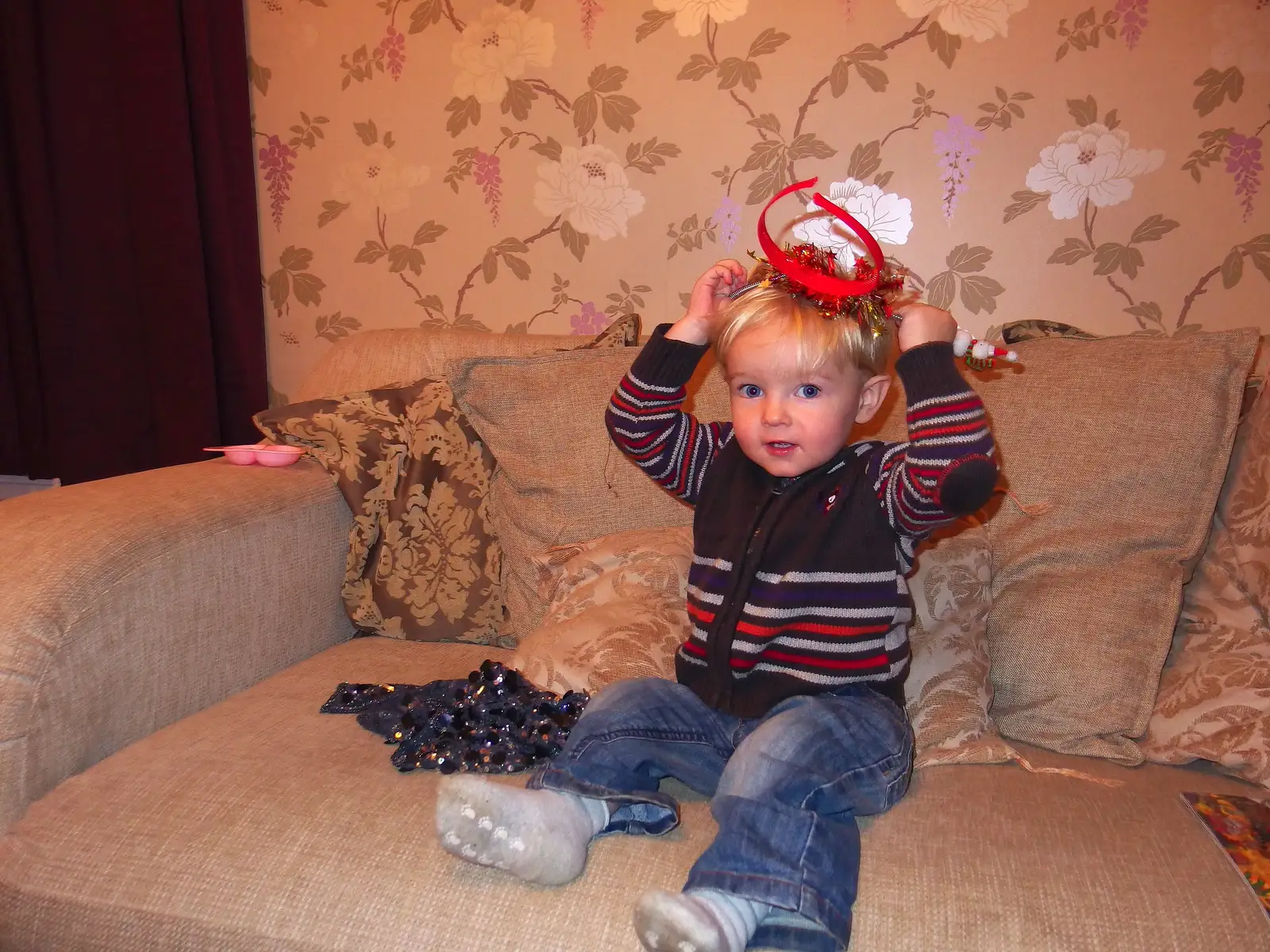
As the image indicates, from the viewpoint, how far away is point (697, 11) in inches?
74.3

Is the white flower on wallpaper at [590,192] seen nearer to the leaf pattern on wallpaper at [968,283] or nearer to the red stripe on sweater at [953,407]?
the leaf pattern on wallpaper at [968,283]

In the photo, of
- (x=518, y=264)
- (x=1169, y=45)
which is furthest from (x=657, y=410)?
(x=1169, y=45)

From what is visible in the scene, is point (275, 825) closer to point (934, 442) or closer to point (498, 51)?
point (934, 442)

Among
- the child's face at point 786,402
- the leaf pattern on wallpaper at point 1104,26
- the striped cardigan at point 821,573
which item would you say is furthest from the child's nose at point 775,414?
the leaf pattern on wallpaper at point 1104,26

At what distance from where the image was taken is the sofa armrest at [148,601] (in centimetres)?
107

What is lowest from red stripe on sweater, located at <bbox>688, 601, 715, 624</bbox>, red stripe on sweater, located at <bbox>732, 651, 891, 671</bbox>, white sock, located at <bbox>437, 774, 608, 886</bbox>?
white sock, located at <bbox>437, 774, 608, 886</bbox>

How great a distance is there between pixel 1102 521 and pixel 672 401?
604 mm

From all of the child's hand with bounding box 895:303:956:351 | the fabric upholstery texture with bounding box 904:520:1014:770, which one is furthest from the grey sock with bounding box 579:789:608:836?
the child's hand with bounding box 895:303:956:351

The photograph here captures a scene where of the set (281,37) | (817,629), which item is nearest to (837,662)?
(817,629)

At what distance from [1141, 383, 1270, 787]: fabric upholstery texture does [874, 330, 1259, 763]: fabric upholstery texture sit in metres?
0.05

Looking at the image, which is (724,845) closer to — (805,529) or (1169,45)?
(805,529)

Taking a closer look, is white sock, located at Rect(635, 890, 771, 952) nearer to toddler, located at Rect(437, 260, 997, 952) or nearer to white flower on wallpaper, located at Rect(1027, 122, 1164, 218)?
toddler, located at Rect(437, 260, 997, 952)

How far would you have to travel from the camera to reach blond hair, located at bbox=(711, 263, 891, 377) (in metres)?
1.11

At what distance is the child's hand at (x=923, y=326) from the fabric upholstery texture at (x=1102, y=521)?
29cm
